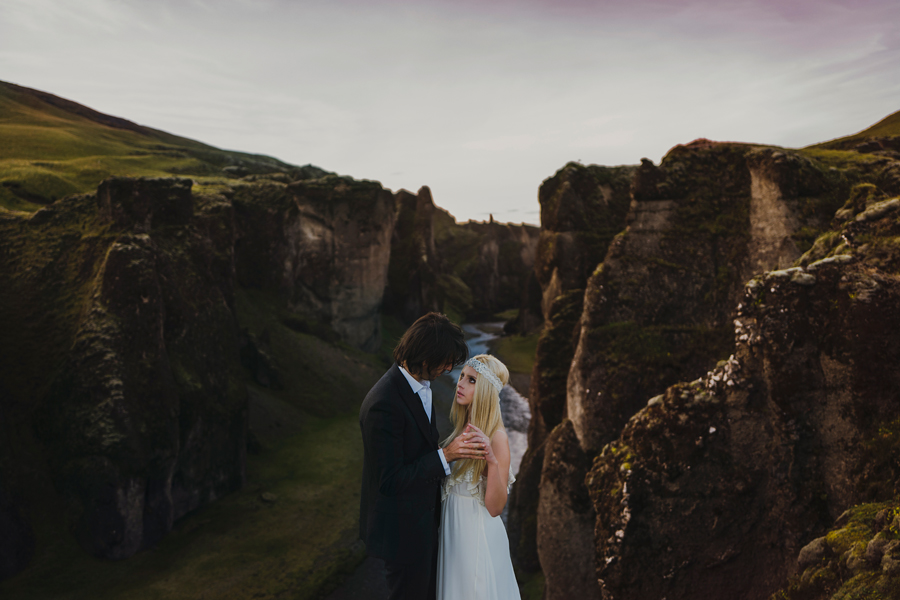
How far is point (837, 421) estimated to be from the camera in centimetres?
792

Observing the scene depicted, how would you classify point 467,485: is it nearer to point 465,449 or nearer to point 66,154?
point 465,449

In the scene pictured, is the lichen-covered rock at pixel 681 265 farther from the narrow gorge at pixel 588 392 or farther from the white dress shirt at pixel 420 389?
the white dress shirt at pixel 420 389

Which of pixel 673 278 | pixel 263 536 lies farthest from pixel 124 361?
pixel 673 278

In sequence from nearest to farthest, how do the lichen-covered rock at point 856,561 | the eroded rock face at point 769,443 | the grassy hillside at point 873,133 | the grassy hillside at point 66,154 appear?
1. the lichen-covered rock at point 856,561
2. the eroded rock face at point 769,443
3. the grassy hillside at point 873,133
4. the grassy hillside at point 66,154

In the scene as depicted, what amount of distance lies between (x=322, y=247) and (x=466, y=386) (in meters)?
52.4

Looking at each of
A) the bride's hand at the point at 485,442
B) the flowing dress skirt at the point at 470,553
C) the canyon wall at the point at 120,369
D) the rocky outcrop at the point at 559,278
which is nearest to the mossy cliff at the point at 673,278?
the rocky outcrop at the point at 559,278

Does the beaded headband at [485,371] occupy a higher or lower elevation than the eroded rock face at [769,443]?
higher

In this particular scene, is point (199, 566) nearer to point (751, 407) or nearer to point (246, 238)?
point (751, 407)

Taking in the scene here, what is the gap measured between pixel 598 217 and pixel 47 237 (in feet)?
88.1

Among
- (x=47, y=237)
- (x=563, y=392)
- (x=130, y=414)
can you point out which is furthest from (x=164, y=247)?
Result: (x=563, y=392)

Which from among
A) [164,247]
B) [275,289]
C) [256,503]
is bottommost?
[256,503]

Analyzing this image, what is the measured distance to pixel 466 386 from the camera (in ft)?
→ 17.8

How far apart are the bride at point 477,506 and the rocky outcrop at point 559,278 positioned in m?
15.1

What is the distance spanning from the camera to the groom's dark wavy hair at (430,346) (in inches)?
195
